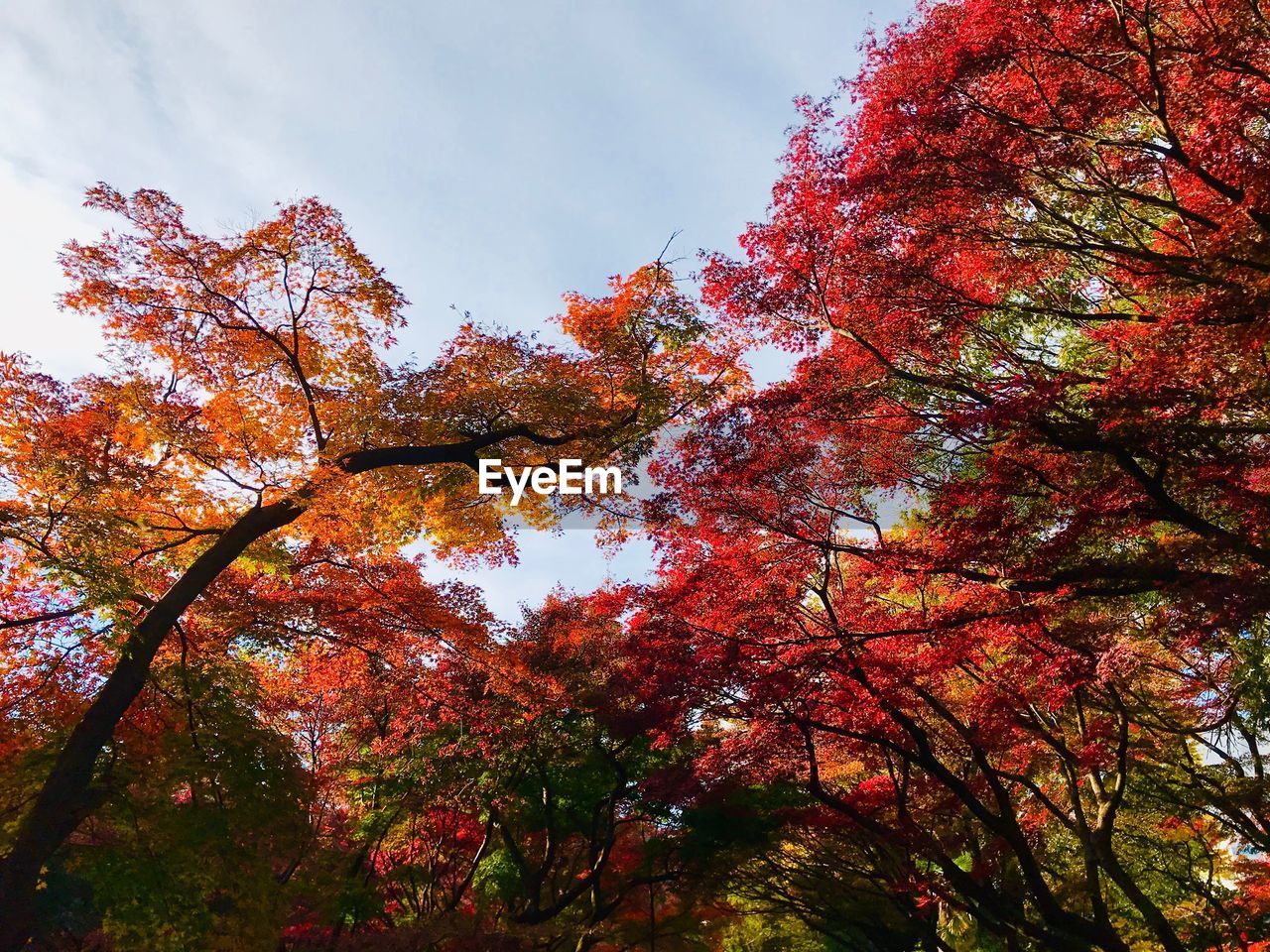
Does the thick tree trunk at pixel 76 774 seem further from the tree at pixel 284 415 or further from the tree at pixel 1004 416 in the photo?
the tree at pixel 1004 416

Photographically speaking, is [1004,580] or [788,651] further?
[788,651]

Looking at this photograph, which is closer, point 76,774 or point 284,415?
point 76,774

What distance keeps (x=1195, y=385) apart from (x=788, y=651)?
4266 millimetres

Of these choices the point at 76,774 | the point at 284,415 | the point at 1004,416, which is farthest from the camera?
the point at 284,415

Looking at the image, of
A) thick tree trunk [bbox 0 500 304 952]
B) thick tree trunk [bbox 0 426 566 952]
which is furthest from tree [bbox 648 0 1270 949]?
thick tree trunk [bbox 0 500 304 952]

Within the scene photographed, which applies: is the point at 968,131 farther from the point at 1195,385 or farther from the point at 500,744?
the point at 500,744

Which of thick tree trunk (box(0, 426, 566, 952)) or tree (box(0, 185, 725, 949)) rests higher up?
tree (box(0, 185, 725, 949))

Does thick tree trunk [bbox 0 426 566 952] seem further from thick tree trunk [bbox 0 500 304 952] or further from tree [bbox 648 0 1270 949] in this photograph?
tree [bbox 648 0 1270 949]

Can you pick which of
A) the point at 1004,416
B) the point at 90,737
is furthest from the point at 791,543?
the point at 90,737

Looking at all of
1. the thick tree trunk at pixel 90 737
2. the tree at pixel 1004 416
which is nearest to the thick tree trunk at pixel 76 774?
the thick tree trunk at pixel 90 737

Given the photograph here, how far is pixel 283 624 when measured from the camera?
10.6 m

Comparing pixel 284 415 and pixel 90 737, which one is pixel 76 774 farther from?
pixel 284 415

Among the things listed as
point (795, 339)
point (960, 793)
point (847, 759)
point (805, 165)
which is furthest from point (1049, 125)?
point (847, 759)

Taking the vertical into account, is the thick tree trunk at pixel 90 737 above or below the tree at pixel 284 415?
below
